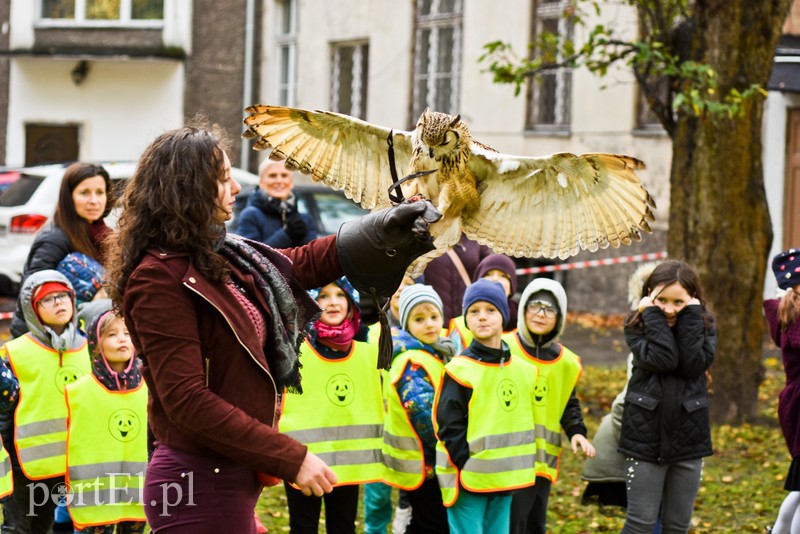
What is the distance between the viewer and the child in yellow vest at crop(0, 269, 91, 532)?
5.59 m

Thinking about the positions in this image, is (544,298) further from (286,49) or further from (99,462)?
(286,49)

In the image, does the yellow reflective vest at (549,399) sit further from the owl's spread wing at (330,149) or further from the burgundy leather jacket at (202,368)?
the burgundy leather jacket at (202,368)

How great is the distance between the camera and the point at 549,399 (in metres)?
6.00

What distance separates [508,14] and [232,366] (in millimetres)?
14463

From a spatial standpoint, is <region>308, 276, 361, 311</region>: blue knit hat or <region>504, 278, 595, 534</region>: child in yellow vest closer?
<region>308, 276, 361, 311</region>: blue knit hat

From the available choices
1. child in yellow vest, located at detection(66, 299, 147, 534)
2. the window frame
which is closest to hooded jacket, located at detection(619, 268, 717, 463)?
child in yellow vest, located at detection(66, 299, 147, 534)

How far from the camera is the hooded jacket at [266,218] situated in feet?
24.6

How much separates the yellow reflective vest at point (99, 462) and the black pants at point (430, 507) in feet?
4.62

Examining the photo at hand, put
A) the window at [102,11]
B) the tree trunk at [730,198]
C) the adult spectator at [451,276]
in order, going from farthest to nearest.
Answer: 1. the window at [102,11]
2. the tree trunk at [730,198]
3. the adult spectator at [451,276]

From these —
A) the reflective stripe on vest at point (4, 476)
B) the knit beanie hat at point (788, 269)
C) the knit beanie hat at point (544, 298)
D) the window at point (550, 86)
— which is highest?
the window at point (550, 86)

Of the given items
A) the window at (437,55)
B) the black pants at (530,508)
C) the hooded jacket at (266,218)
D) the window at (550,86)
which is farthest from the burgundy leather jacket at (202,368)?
the window at (437,55)

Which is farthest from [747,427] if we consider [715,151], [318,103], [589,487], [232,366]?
[318,103]

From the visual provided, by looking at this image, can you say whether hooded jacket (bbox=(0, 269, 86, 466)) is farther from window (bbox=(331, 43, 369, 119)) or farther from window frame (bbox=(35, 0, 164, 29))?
window frame (bbox=(35, 0, 164, 29))

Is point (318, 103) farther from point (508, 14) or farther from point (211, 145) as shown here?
point (211, 145)
